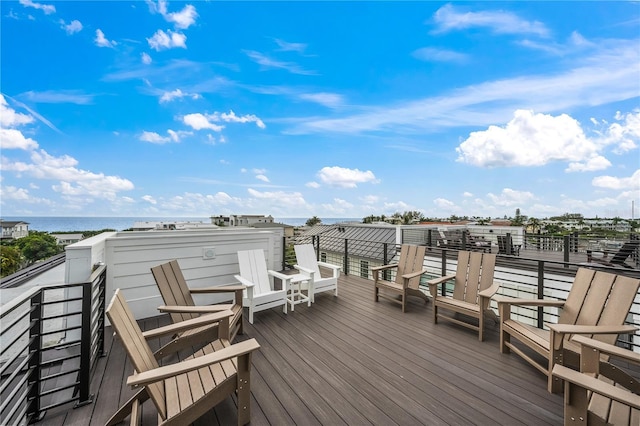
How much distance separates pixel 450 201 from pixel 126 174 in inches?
1074

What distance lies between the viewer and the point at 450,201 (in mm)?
21797

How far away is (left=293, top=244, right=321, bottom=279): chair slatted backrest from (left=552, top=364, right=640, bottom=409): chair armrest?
12.7 feet

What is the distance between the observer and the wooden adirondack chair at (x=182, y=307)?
95.9 inches

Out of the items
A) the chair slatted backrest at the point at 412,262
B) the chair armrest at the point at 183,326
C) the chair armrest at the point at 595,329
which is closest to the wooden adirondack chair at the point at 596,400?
the chair armrest at the point at 595,329

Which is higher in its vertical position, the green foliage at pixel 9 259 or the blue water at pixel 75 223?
the blue water at pixel 75 223

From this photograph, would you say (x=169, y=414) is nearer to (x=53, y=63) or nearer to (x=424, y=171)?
(x=53, y=63)

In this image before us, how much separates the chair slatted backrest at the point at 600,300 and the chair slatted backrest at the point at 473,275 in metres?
0.95

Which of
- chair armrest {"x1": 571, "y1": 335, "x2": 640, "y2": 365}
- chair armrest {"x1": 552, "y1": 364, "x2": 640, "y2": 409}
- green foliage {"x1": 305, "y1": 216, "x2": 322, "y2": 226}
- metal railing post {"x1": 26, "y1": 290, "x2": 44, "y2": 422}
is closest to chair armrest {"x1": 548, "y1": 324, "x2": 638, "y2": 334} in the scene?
chair armrest {"x1": 571, "y1": 335, "x2": 640, "y2": 365}

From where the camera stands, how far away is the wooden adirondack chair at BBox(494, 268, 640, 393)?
7.39 ft

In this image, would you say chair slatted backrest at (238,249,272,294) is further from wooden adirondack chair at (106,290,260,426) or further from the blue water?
the blue water

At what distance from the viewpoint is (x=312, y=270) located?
4938 mm

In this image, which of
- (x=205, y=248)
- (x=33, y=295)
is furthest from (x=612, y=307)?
(x=205, y=248)

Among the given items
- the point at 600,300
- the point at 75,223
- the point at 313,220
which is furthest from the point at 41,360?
the point at 313,220

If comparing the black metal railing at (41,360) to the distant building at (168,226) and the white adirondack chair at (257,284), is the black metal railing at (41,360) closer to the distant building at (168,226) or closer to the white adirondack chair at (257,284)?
the white adirondack chair at (257,284)
